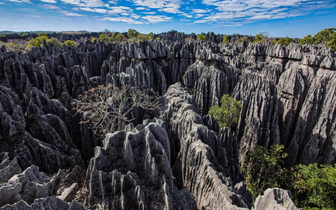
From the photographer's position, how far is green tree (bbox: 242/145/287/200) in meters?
18.1

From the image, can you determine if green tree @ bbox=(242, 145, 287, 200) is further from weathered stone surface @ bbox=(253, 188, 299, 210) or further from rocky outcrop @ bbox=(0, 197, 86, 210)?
rocky outcrop @ bbox=(0, 197, 86, 210)

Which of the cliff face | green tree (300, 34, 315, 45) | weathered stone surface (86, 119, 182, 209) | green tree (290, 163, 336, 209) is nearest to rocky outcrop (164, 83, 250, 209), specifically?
the cliff face

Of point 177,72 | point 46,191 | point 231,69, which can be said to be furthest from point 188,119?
point 177,72

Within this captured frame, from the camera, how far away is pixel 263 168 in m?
18.7

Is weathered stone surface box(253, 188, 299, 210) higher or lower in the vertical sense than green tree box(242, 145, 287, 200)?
higher

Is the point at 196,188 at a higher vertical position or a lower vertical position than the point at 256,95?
lower

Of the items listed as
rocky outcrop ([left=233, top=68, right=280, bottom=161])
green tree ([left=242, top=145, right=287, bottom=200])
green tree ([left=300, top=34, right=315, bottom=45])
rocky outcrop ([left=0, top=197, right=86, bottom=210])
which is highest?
green tree ([left=300, top=34, right=315, bottom=45])

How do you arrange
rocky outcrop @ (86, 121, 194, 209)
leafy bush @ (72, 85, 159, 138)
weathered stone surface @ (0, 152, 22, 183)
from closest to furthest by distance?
rocky outcrop @ (86, 121, 194, 209), weathered stone surface @ (0, 152, 22, 183), leafy bush @ (72, 85, 159, 138)

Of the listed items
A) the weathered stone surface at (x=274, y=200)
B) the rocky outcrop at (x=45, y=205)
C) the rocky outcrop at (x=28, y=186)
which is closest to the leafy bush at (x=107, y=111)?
the rocky outcrop at (x=28, y=186)

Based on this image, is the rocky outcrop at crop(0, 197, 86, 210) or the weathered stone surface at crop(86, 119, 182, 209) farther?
the weathered stone surface at crop(86, 119, 182, 209)

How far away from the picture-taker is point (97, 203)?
7051mm

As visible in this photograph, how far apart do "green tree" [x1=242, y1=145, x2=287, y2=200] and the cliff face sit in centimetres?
188

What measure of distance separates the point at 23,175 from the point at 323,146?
2707 cm

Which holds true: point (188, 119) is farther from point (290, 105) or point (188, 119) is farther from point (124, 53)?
point (124, 53)
